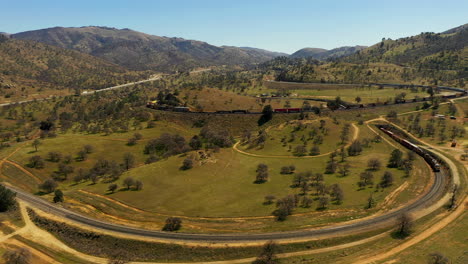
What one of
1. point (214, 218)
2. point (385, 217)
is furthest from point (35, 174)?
point (385, 217)

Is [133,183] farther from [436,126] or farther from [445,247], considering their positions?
[436,126]

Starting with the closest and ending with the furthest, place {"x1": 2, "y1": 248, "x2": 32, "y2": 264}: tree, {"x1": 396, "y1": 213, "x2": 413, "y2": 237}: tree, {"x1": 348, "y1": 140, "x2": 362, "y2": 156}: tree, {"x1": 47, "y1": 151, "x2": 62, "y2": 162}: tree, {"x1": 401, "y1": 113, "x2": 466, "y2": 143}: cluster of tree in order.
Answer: {"x1": 2, "y1": 248, "x2": 32, "y2": 264}: tree
{"x1": 396, "y1": 213, "x2": 413, "y2": 237}: tree
{"x1": 47, "y1": 151, "x2": 62, "y2": 162}: tree
{"x1": 348, "y1": 140, "x2": 362, "y2": 156}: tree
{"x1": 401, "y1": 113, "x2": 466, "y2": 143}: cluster of tree

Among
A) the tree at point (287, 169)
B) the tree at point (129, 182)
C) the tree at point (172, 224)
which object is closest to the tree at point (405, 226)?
the tree at point (287, 169)

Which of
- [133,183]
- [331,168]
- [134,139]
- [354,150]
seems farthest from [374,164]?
[134,139]

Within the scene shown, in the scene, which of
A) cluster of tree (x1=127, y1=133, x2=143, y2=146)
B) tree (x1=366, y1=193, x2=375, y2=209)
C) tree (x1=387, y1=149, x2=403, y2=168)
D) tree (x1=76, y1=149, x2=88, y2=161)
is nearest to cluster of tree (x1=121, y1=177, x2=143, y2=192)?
tree (x1=76, y1=149, x2=88, y2=161)

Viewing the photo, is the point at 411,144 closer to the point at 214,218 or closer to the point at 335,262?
the point at 335,262

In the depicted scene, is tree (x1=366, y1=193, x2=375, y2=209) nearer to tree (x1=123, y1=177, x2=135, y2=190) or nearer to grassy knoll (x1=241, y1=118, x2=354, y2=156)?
grassy knoll (x1=241, y1=118, x2=354, y2=156)
